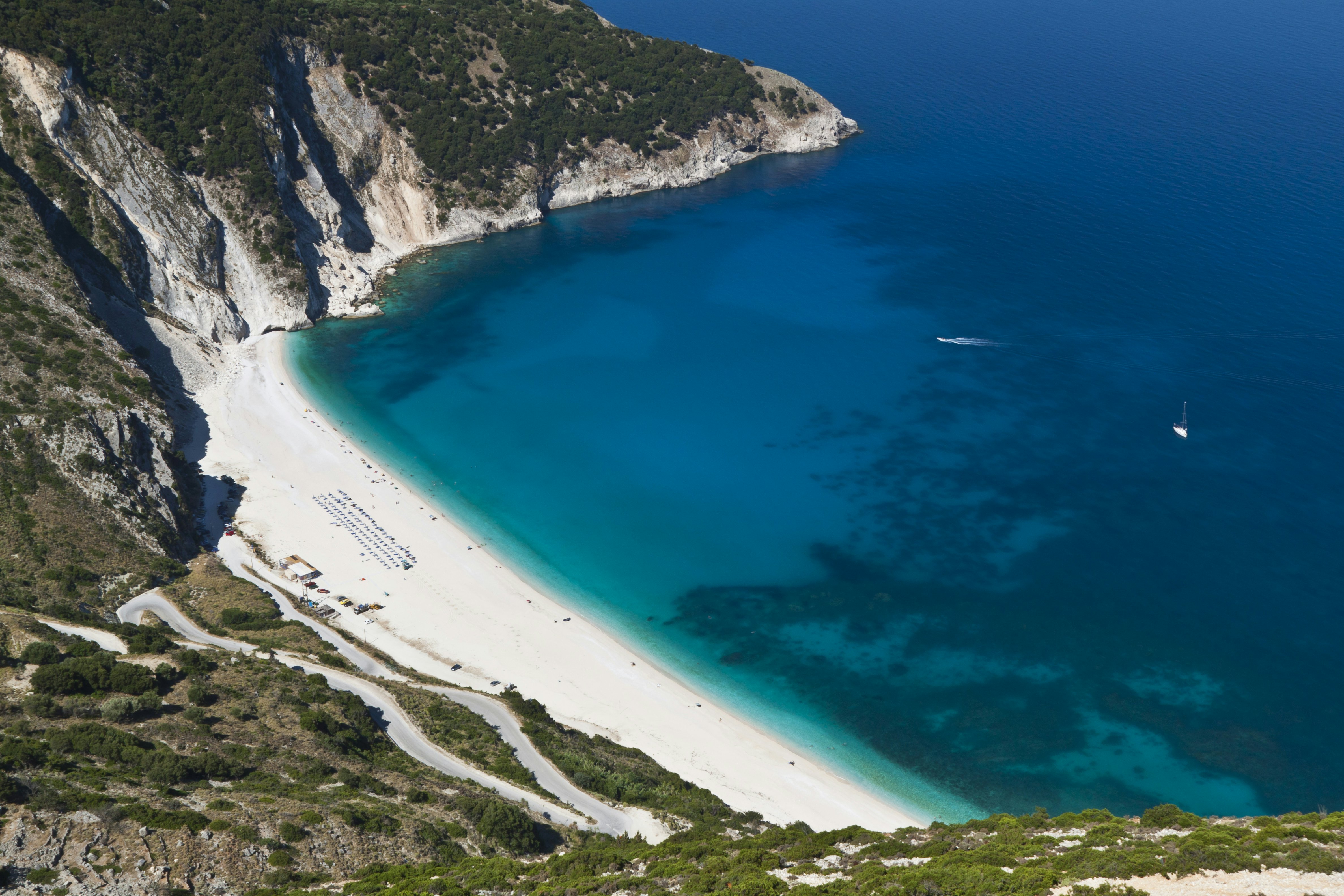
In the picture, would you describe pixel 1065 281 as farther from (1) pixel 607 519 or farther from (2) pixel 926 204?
(1) pixel 607 519

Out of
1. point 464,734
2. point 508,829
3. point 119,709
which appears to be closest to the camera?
point 119,709

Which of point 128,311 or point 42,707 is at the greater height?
point 128,311

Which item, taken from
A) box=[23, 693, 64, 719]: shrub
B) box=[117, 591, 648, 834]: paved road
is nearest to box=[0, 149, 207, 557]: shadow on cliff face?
box=[117, 591, 648, 834]: paved road

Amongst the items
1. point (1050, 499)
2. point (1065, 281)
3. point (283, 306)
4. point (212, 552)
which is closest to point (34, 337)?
point (212, 552)

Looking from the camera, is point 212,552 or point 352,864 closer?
point 352,864

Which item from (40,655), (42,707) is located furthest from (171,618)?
(42,707)

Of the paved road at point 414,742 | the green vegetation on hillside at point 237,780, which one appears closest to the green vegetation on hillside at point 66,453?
the green vegetation on hillside at point 237,780

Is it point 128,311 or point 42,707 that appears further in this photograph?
point 128,311

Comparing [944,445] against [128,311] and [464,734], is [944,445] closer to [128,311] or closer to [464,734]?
[464,734]
